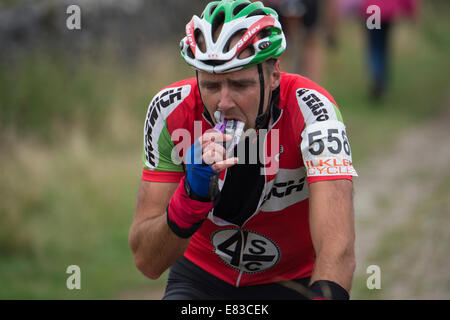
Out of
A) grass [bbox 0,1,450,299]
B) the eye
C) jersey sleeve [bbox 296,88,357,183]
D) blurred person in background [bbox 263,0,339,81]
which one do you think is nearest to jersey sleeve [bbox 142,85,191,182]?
the eye

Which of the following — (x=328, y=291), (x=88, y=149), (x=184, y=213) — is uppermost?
(x=88, y=149)

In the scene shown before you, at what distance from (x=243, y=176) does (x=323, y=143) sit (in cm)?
54

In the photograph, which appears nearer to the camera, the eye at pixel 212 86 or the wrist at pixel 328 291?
the wrist at pixel 328 291

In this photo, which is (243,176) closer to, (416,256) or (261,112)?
(261,112)

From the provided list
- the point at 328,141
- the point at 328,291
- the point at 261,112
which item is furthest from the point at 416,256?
the point at 328,291

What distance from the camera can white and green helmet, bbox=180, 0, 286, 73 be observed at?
11.2 feet

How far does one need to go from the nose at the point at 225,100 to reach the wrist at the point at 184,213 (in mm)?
451

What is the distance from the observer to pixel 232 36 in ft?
11.5

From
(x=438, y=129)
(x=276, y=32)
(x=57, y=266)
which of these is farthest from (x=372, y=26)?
(x=276, y=32)

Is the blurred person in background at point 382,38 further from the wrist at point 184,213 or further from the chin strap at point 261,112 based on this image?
the wrist at point 184,213

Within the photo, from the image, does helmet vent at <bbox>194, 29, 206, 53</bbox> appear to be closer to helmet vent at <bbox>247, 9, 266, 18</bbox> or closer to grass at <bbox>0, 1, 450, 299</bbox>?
helmet vent at <bbox>247, 9, 266, 18</bbox>

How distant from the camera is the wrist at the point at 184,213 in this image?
129 inches

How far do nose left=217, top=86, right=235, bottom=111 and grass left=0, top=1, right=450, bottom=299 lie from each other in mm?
3493

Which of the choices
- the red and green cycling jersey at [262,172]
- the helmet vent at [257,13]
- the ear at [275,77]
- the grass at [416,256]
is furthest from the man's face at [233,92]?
the grass at [416,256]
